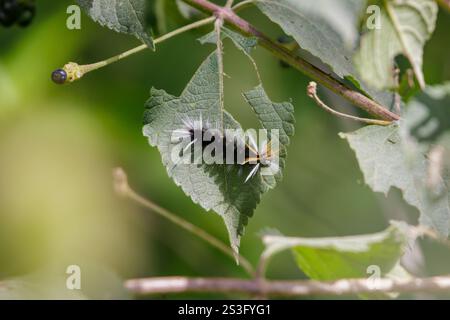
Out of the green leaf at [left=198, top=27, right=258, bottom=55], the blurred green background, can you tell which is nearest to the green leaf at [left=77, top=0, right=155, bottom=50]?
the green leaf at [left=198, top=27, right=258, bottom=55]

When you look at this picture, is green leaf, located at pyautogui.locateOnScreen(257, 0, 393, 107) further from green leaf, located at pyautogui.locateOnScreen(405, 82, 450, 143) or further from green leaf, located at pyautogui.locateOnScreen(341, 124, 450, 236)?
green leaf, located at pyautogui.locateOnScreen(405, 82, 450, 143)

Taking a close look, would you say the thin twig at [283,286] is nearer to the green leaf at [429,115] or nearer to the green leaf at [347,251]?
the green leaf at [347,251]

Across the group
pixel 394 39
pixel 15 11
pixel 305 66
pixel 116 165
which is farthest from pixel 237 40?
pixel 116 165

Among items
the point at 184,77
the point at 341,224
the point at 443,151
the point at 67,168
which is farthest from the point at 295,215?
the point at 443,151

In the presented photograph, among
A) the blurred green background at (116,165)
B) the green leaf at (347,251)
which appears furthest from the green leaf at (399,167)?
the blurred green background at (116,165)

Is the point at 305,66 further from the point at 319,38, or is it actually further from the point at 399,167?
the point at 399,167

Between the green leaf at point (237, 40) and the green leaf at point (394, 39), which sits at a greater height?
the green leaf at point (237, 40)
